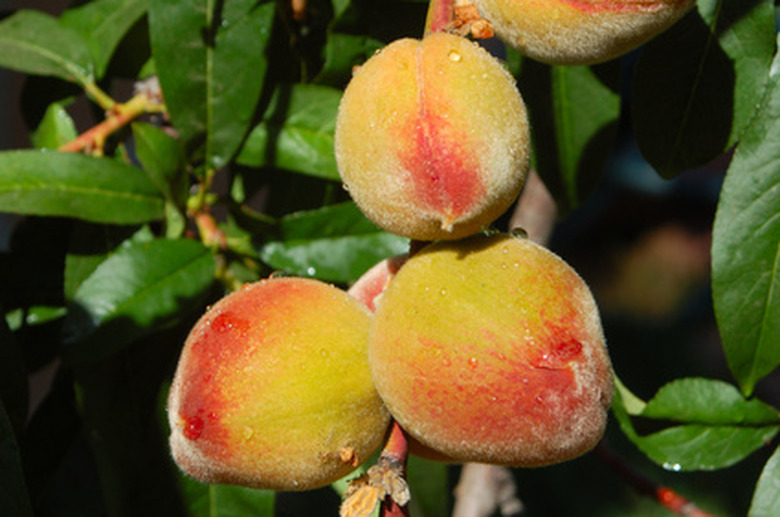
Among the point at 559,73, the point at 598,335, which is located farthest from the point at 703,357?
the point at 598,335

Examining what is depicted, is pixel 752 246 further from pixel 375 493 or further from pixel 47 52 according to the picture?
pixel 47 52

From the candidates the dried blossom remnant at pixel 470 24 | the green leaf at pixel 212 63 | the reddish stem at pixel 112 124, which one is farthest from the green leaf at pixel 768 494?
the reddish stem at pixel 112 124

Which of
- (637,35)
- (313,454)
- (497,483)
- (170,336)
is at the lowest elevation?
(497,483)

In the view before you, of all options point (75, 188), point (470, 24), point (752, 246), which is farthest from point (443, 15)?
point (75, 188)

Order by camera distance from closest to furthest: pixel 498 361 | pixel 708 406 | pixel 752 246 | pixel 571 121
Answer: pixel 498 361 < pixel 752 246 < pixel 708 406 < pixel 571 121

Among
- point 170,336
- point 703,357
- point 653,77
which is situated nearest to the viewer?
point 653,77

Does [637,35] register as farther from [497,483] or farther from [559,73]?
[497,483]

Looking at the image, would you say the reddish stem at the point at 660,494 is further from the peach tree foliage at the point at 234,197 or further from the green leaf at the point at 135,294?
the green leaf at the point at 135,294
